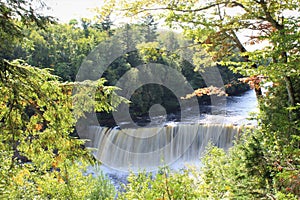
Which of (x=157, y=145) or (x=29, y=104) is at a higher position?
(x=29, y=104)

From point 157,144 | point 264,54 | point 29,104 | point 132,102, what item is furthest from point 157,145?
point 29,104

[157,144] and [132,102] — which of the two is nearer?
[132,102]

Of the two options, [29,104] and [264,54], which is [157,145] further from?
[29,104]

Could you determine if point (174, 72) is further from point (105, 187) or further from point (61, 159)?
point (61, 159)

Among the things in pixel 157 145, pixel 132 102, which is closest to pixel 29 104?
pixel 132 102

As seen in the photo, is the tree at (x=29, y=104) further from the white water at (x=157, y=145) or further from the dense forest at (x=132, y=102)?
the white water at (x=157, y=145)

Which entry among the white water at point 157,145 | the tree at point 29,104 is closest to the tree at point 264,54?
the tree at point 29,104

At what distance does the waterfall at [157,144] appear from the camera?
40.5ft

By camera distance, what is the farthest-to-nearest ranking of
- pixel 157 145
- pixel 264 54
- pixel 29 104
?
pixel 157 145 < pixel 264 54 < pixel 29 104

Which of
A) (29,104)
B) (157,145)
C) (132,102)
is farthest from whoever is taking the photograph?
(157,145)

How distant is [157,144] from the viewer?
526 inches

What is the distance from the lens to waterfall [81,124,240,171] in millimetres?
12351

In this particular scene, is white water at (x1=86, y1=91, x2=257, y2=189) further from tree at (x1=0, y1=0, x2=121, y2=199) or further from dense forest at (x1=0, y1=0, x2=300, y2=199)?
tree at (x1=0, y1=0, x2=121, y2=199)

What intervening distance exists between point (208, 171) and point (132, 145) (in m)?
8.42
